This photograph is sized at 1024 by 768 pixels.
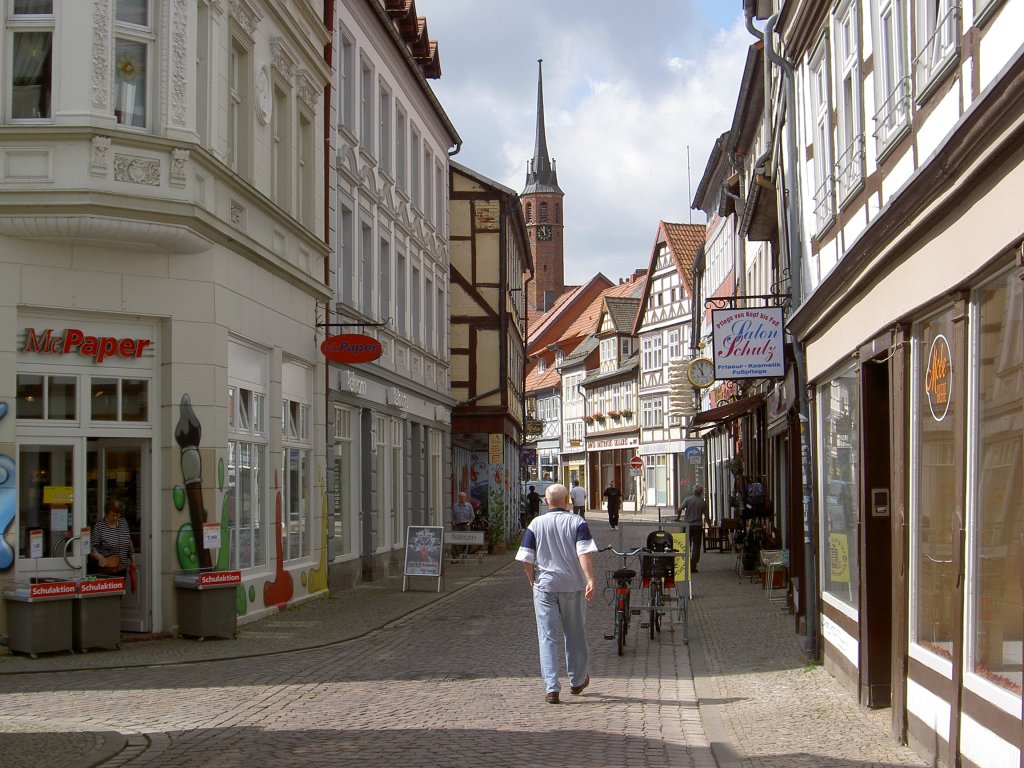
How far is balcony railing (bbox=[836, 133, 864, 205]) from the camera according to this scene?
10917 mm

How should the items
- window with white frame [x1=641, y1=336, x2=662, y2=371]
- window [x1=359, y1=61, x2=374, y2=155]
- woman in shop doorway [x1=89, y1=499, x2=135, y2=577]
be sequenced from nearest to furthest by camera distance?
1. woman in shop doorway [x1=89, y1=499, x2=135, y2=577]
2. window [x1=359, y1=61, x2=374, y2=155]
3. window with white frame [x1=641, y1=336, x2=662, y2=371]

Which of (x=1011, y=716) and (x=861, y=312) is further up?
(x=861, y=312)

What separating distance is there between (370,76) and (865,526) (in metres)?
17.4

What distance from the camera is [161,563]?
15.0 metres

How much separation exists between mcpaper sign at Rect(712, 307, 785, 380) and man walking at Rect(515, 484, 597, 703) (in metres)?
4.76

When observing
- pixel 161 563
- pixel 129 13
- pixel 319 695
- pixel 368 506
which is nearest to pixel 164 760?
pixel 319 695

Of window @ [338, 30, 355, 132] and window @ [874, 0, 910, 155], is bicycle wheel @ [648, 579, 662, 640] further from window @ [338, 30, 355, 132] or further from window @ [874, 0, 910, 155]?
window @ [338, 30, 355, 132]

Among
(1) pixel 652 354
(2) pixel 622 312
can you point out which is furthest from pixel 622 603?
(2) pixel 622 312

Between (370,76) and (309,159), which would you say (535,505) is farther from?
(309,159)

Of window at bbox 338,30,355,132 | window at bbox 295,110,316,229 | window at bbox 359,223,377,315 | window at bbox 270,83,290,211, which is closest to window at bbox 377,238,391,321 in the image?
window at bbox 359,223,377,315

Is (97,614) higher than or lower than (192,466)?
Answer: lower

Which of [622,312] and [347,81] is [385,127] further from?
[622,312]

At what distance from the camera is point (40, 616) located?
43.2ft

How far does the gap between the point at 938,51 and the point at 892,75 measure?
66.6 inches
